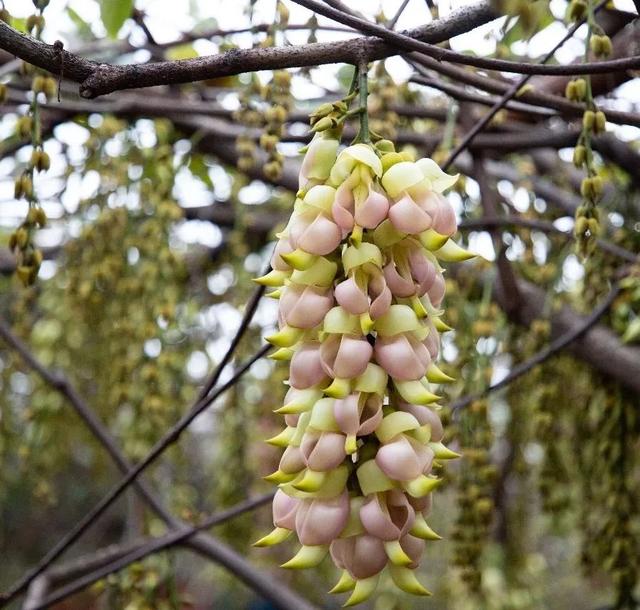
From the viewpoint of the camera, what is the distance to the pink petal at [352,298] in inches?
21.5

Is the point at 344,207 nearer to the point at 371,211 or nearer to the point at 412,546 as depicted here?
the point at 371,211

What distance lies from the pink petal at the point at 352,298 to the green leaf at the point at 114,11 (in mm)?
892

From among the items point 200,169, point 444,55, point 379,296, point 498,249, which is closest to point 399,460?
point 379,296

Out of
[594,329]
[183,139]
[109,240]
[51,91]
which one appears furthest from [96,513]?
[183,139]

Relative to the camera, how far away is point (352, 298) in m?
0.55

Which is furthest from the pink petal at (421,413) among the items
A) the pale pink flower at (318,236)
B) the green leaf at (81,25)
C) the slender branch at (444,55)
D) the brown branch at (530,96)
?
the green leaf at (81,25)

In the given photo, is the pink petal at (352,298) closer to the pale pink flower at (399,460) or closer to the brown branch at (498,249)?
the pale pink flower at (399,460)

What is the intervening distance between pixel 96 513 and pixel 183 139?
101 centimetres

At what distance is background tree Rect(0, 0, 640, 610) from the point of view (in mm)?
848

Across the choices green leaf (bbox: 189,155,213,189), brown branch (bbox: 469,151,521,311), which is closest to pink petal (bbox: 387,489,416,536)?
brown branch (bbox: 469,151,521,311)

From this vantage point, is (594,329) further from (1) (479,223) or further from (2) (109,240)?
(2) (109,240)

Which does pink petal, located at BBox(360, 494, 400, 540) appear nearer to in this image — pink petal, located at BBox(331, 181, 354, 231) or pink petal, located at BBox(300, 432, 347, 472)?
pink petal, located at BBox(300, 432, 347, 472)

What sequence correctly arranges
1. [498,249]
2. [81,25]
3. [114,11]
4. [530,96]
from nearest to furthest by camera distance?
[530,96] → [114,11] → [498,249] → [81,25]

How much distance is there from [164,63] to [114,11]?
2.48 feet
